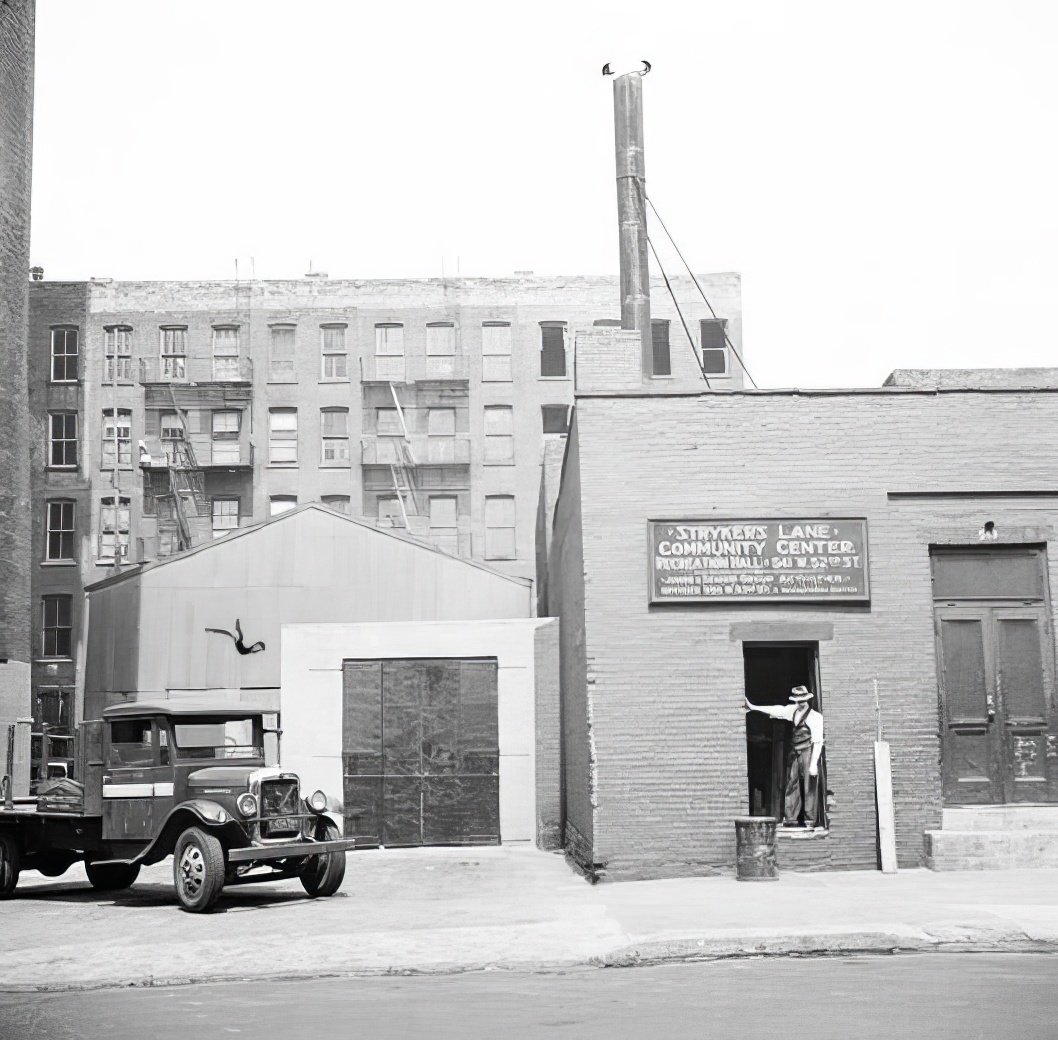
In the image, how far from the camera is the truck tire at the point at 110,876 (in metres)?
16.0

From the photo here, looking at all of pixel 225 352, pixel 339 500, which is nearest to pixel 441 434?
pixel 339 500

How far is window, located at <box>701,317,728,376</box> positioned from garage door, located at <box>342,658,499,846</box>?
29.9 meters

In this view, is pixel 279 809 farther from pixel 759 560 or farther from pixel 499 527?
pixel 499 527

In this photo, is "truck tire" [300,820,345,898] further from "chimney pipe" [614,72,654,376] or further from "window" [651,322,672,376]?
"window" [651,322,672,376]

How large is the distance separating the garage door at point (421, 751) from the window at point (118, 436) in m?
30.5

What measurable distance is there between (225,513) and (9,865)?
34576mm

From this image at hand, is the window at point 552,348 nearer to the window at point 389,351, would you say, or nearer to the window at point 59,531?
the window at point 389,351

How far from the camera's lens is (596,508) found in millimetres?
15164

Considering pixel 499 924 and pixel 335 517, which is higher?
pixel 335 517

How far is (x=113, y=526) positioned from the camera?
4888 cm

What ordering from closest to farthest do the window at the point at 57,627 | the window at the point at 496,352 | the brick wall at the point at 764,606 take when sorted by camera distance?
the brick wall at the point at 764,606
the window at the point at 57,627
the window at the point at 496,352

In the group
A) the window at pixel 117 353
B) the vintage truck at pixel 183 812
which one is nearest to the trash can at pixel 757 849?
the vintage truck at pixel 183 812

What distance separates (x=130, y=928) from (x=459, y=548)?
3699 cm

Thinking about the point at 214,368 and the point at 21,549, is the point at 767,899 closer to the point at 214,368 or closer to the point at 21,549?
the point at 21,549
